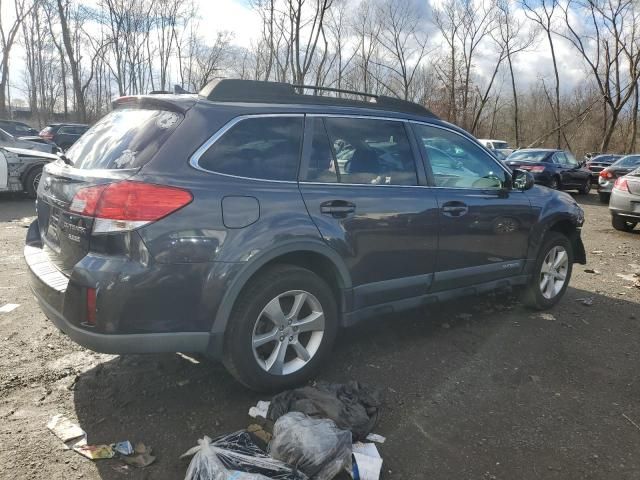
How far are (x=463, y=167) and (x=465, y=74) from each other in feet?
135

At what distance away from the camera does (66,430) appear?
2764 mm

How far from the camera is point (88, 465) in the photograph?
8.18 ft

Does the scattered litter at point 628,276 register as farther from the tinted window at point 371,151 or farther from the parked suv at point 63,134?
the parked suv at point 63,134

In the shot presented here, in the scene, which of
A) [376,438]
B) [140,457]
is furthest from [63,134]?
[376,438]

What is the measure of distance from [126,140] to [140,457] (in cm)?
171

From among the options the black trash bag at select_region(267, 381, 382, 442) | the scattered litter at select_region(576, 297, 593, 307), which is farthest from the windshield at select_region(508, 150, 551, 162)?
the black trash bag at select_region(267, 381, 382, 442)

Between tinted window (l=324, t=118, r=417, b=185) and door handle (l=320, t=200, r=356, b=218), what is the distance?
0.57 ft

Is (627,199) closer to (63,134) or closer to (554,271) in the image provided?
(554,271)

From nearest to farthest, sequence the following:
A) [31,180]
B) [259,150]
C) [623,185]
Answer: [259,150], [623,185], [31,180]

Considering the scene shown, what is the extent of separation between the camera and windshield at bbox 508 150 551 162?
56.8 feet

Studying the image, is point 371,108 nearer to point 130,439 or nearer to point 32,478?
point 130,439

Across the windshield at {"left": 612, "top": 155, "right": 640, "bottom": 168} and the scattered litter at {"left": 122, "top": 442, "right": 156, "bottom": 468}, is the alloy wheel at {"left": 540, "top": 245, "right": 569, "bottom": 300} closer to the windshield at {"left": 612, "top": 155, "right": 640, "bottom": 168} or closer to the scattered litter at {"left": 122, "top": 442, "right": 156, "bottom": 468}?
the scattered litter at {"left": 122, "top": 442, "right": 156, "bottom": 468}

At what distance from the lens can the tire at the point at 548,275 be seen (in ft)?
16.2

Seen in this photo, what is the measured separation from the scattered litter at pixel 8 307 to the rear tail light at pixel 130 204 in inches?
94.4
